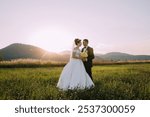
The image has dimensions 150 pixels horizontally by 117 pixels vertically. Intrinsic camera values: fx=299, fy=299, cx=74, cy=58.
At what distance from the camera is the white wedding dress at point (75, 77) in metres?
14.2

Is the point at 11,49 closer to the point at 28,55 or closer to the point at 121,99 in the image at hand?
the point at 28,55

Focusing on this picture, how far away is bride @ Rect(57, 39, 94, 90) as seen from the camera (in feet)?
46.7

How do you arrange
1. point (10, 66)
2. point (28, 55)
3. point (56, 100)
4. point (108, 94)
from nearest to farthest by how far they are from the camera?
point (56, 100)
point (108, 94)
point (10, 66)
point (28, 55)

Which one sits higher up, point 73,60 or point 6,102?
point 73,60

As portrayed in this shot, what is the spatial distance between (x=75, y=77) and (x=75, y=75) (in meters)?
0.10

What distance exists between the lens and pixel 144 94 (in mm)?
12945

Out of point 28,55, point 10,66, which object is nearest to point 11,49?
point 28,55

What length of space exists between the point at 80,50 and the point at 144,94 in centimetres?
393

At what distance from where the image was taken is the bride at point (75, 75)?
46.7 ft

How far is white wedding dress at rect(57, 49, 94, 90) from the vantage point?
1420 centimetres

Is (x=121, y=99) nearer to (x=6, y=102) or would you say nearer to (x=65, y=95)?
(x=65, y=95)

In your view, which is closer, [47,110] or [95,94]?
[47,110]

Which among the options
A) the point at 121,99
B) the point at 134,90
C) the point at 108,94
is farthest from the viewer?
the point at 134,90

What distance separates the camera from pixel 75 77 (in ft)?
47.1
